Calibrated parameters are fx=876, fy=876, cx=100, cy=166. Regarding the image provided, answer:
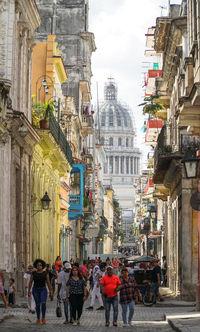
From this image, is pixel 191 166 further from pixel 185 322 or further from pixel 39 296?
pixel 39 296

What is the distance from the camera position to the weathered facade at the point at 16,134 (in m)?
22.2

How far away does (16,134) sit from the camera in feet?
77.6

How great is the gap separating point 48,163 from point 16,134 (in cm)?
1129

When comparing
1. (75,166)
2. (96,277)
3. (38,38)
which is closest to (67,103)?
(75,166)

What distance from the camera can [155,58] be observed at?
46.3m

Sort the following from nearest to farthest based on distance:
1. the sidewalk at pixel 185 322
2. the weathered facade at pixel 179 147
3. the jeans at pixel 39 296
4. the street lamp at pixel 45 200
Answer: the sidewalk at pixel 185 322, the jeans at pixel 39 296, the weathered facade at pixel 179 147, the street lamp at pixel 45 200

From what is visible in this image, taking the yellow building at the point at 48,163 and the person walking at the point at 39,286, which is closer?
the person walking at the point at 39,286

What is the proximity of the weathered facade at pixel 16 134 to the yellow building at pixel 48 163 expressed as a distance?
2504 mm

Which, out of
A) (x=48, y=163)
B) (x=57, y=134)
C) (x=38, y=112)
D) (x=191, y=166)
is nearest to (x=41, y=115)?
(x=38, y=112)

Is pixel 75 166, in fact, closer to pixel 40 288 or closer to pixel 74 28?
pixel 74 28

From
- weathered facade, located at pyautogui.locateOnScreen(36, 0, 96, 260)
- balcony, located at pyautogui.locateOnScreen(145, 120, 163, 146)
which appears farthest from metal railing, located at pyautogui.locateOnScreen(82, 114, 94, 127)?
balcony, located at pyautogui.locateOnScreen(145, 120, 163, 146)

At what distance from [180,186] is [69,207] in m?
20.2

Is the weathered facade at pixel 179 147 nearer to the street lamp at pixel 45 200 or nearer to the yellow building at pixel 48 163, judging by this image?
the street lamp at pixel 45 200

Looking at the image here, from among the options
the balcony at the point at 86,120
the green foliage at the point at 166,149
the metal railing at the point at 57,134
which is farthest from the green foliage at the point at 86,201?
the green foliage at the point at 166,149
